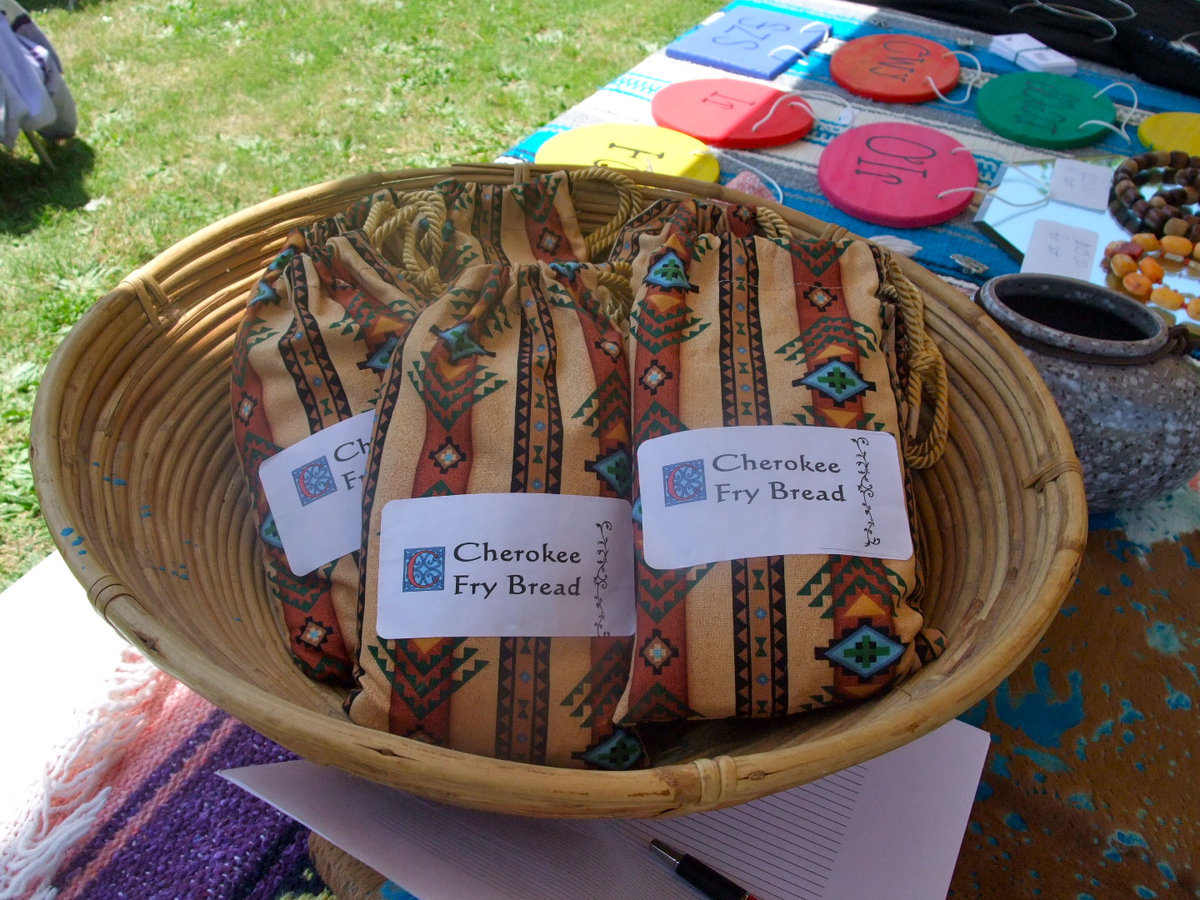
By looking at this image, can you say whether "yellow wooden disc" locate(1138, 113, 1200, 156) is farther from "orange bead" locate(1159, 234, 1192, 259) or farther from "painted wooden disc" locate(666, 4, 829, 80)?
"painted wooden disc" locate(666, 4, 829, 80)

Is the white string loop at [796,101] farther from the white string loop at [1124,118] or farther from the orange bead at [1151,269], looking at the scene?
the orange bead at [1151,269]

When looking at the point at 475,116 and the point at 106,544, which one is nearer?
the point at 106,544

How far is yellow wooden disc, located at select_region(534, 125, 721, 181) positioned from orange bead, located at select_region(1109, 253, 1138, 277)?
0.53m

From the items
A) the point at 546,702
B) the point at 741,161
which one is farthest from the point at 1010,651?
the point at 741,161

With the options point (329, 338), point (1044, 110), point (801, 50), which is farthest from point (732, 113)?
point (329, 338)

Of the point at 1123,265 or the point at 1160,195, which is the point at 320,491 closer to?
the point at 1123,265

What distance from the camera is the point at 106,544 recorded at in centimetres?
57

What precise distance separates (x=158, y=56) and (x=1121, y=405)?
2340mm

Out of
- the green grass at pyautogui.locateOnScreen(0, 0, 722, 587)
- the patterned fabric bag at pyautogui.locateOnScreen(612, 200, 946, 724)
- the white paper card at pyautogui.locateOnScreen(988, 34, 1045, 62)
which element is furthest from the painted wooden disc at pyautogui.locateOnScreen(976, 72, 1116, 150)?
the green grass at pyautogui.locateOnScreen(0, 0, 722, 587)

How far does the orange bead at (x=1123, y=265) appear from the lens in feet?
3.47

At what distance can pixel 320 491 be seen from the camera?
65 cm

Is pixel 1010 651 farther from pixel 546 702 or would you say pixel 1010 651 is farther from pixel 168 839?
pixel 168 839

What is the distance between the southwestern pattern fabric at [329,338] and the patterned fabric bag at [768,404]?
0.62 feet

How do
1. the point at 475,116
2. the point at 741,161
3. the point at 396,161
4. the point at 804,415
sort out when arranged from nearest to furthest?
the point at 804,415 < the point at 741,161 < the point at 396,161 < the point at 475,116
